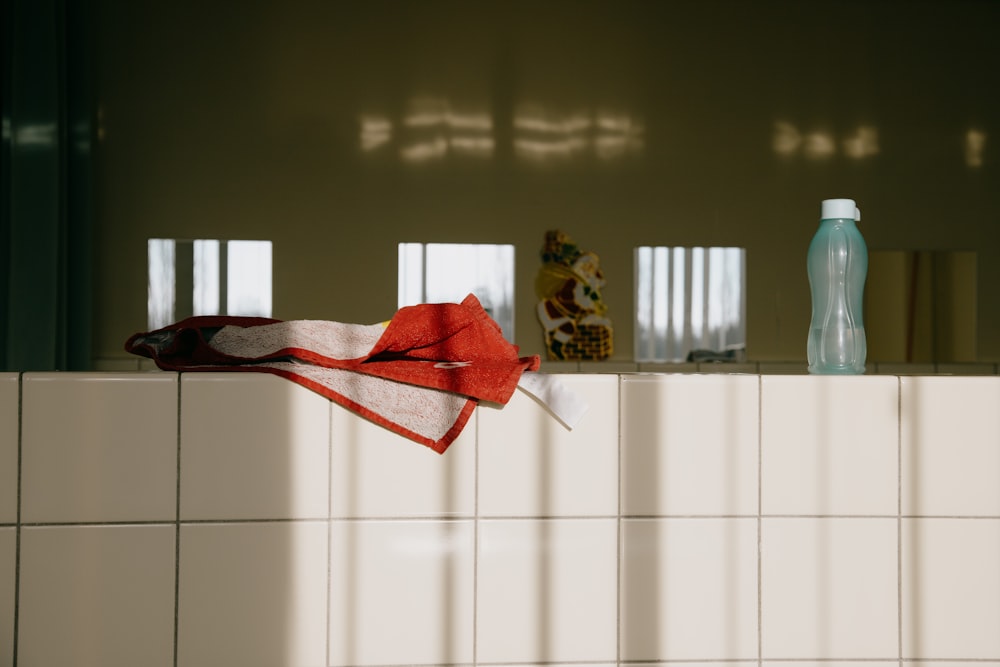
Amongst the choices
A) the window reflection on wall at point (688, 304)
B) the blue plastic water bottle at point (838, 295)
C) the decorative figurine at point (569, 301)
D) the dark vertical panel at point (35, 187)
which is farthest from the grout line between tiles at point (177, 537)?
the window reflection on wall at point (688, 304)

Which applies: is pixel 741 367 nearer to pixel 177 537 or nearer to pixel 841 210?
pixel 841 210

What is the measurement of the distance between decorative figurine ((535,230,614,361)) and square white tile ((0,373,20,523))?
2.01 meters

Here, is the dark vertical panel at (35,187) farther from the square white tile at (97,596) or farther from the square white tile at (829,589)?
the square white tile at (829,589)

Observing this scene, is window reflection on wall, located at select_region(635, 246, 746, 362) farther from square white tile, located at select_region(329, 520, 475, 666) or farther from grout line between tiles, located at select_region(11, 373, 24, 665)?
grout line between tiles, located at select_region(11, 373, 24, 665)

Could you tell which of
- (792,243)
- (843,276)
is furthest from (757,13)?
(843,276)

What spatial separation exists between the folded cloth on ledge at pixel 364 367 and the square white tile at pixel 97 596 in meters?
0.21

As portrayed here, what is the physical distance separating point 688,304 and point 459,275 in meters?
0.82

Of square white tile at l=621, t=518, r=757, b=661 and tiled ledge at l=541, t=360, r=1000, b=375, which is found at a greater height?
tiled ledge at l=541, t=360, r=1000, b=375

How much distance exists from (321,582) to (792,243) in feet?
7.83

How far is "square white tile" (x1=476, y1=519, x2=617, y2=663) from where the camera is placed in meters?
0.96

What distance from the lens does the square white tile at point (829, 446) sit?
3.25 ft

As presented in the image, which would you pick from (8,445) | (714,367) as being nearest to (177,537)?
(8,445)

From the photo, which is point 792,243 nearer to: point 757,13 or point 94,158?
point 757,13

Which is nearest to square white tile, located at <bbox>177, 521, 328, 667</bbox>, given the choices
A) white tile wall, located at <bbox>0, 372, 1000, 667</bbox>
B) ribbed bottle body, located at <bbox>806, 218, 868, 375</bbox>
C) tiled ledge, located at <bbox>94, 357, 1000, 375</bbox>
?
white tile wall, located at <bbox>0, 372, 1000, 667</bbox>
